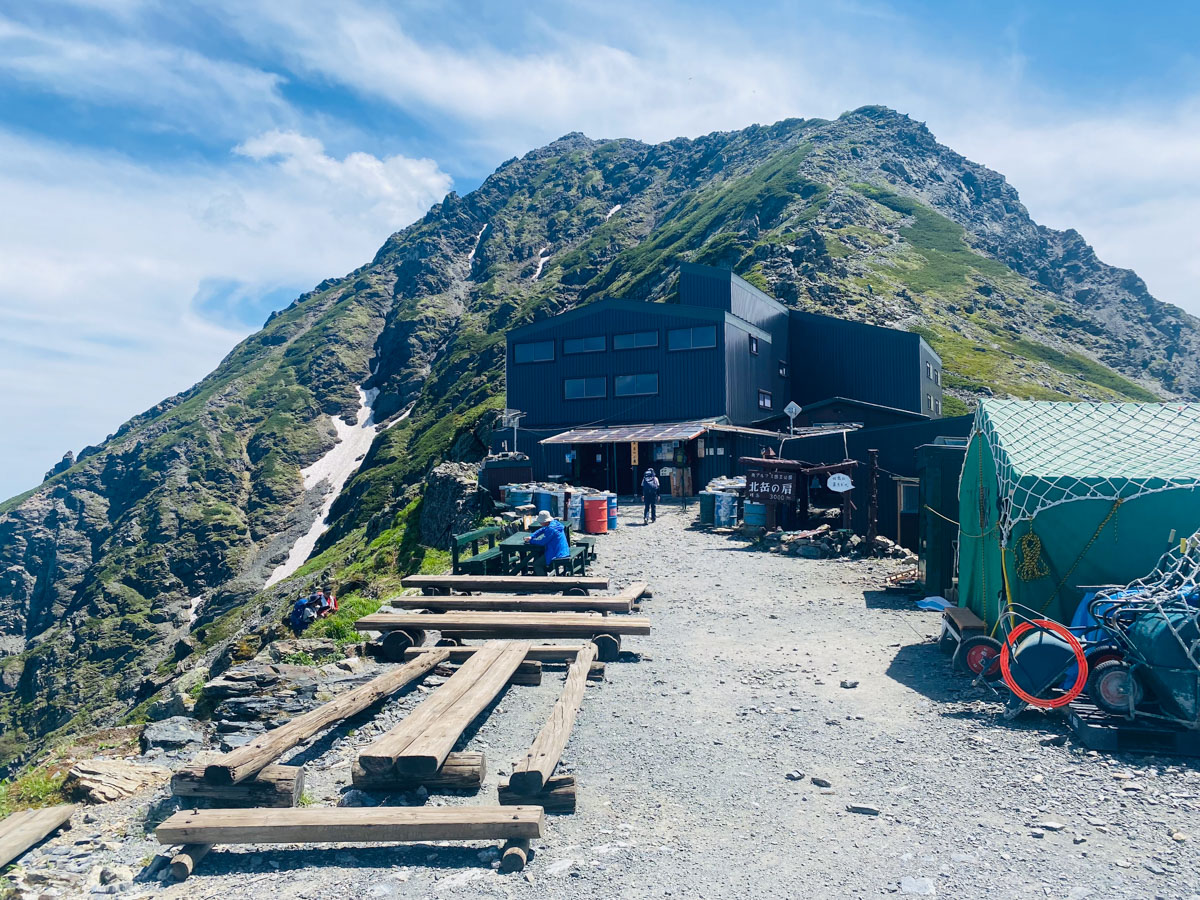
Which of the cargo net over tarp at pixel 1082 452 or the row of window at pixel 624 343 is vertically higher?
the row of window at pixel 624 343

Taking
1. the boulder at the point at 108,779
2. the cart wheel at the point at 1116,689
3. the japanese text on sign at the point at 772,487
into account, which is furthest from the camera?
the japanese text on sign at the point at 772,487

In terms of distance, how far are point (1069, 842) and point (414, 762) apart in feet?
15.2

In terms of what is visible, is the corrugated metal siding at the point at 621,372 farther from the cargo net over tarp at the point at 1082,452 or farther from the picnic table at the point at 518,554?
the cargo net over tarp at the point at 1082,452

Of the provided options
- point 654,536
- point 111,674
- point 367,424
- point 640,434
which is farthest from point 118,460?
point 654,536

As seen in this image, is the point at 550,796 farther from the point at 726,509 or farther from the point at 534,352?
the point at 534,352

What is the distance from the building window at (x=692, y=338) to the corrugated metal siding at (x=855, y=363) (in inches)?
500

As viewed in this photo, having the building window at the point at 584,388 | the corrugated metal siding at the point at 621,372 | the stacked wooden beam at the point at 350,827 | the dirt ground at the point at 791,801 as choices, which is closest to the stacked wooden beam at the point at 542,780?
the dirt ground at the point at 791,801

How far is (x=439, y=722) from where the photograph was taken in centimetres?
667

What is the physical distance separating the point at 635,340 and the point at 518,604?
94.1 feet

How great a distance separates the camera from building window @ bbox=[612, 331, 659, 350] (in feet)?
129

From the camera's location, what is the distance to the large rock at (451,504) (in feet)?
93.6

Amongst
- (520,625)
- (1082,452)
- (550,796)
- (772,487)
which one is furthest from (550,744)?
(772,487)

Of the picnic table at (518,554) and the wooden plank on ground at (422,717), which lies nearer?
the wooden plank on ground at (422,717)

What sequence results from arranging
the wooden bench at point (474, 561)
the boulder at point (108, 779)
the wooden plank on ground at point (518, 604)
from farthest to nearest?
the wooden bench at point (474, 561)
the wooden plank on ground at point (518, 604)
the boulder at point (108, 779)
